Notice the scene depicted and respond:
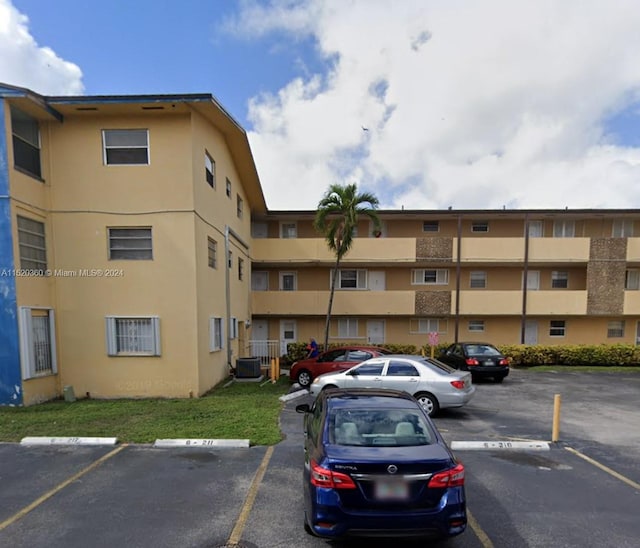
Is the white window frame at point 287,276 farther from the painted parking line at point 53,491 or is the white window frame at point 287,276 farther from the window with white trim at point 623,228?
the window with white trim at point 623,228

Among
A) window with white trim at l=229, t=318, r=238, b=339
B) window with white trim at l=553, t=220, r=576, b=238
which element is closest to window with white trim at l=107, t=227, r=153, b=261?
window with white trim at l=229, t=318, r=238, b=339

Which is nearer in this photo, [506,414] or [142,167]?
[506,414]

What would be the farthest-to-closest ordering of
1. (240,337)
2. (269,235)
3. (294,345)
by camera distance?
(269,235), (294,345), (240,337)

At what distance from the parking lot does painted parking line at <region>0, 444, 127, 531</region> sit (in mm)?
16

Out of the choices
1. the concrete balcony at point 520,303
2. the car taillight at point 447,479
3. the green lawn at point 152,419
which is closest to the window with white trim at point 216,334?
the green lawn at point 152,419

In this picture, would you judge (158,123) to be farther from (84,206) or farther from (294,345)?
(294,345)

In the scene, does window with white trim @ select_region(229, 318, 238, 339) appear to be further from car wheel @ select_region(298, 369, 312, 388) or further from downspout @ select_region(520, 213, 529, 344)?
downspout @ select_region(520, 213, 529, 344)

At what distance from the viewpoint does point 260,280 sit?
771 inches

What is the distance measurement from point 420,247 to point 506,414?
1069 cm

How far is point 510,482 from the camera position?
4.92 metres

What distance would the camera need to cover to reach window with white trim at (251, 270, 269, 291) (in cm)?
1955

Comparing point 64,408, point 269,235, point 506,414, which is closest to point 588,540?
point 506,414

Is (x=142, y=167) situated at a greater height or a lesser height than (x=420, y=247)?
greater

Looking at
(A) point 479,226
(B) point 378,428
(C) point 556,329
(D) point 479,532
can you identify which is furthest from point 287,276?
(D) point 479,532
